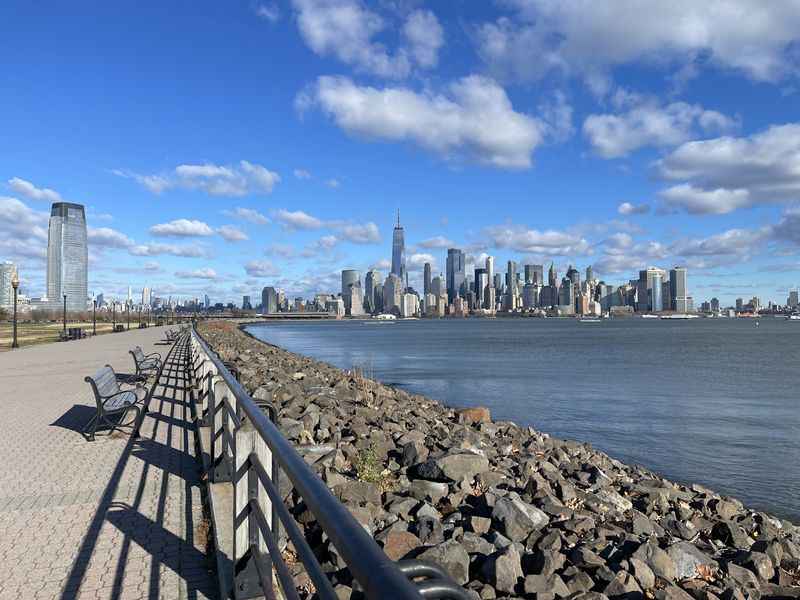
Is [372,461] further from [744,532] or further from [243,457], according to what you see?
[744,532]

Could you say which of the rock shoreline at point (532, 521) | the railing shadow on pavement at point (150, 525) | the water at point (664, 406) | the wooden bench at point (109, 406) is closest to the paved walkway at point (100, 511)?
the railing shadow on pavement at point (150, 525)

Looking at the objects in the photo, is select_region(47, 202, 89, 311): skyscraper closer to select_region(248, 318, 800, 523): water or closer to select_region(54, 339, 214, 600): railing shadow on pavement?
select_region(248, 318, 800, 523): water

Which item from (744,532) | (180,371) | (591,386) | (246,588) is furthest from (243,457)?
(591,386)

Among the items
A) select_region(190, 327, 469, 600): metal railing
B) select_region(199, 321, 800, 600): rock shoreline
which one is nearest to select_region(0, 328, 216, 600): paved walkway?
select_region(190, 327, 469, 600): metal railing

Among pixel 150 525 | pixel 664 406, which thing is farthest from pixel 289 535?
pixel 664 406

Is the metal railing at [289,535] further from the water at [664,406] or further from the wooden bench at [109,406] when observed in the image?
the water at [664,406]

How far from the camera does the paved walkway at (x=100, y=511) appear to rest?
13.7 ft

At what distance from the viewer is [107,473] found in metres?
7.02

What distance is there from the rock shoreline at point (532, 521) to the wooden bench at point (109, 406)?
→ 7.65 feet

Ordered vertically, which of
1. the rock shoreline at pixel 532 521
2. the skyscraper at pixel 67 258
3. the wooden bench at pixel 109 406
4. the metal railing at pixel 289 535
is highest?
the skyscraper at pixel 67 258

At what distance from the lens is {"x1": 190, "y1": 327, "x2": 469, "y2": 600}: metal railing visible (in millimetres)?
1441

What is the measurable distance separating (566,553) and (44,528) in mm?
4539

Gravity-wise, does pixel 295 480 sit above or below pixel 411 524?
above

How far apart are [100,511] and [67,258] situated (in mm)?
185327
